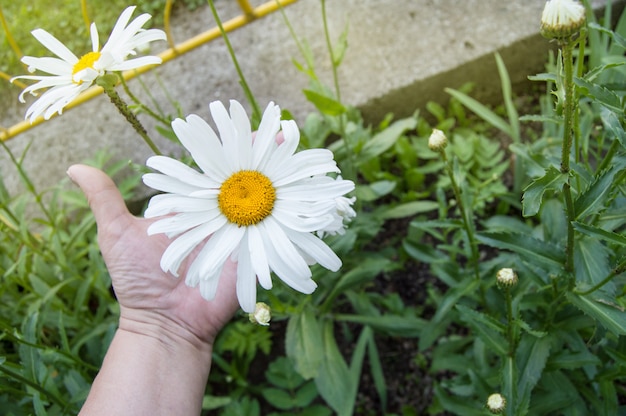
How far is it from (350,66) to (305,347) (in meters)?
1.21

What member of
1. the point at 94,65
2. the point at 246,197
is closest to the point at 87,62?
the point at 94,65

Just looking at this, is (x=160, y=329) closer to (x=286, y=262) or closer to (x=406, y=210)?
(x=286, y=262)

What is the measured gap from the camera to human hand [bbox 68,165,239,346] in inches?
48.3

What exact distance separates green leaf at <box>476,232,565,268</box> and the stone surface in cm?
105

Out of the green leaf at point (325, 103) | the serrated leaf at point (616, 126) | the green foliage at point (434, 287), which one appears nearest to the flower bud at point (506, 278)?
the green foliage at point (434, 287)

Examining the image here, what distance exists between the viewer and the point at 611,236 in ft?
2.95

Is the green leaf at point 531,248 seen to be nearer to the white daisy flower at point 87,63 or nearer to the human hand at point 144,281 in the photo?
the human hand at point 144,281

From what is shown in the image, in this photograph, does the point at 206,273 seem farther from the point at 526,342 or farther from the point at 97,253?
the point at 97,253

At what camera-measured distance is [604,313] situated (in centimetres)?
100

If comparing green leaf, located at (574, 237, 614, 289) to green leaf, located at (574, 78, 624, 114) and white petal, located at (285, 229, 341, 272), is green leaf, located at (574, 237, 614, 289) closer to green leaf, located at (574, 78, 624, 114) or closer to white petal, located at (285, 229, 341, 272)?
green leaf, located at (574, 78, 624, 114)

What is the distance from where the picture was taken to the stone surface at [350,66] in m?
2.09

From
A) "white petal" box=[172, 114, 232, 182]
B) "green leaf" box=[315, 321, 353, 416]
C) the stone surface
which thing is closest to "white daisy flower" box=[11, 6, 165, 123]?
"white petal" box=[172, 114, 232, 182]

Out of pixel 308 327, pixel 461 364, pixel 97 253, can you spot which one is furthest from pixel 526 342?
pixel 97 253

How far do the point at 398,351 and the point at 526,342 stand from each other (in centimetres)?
74
